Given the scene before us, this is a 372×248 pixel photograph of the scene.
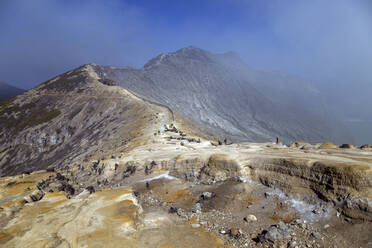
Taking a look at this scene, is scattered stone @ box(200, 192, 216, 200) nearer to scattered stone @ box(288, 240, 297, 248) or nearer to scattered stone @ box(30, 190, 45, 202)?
scattered stone @ box(288, 240, 297, 248)

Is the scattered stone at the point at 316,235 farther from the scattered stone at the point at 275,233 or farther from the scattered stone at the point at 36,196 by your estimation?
the scattered stone at the point at 36,196

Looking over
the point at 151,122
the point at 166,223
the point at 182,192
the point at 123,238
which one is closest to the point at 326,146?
the point at 182,192

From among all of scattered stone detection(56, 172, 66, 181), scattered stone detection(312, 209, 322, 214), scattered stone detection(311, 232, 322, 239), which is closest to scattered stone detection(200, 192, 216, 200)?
scattered stone detection(312, 209, 322, 214)

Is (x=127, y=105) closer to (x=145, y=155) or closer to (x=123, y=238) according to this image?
(x=145, y=155)

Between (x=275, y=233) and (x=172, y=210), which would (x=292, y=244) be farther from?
(x=172, y=210)

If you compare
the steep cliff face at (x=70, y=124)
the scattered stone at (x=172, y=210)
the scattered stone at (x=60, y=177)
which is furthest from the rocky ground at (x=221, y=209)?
the steep cliff face at (x=70, y=124)

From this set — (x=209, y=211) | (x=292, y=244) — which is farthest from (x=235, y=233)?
(x=209, y=211)
